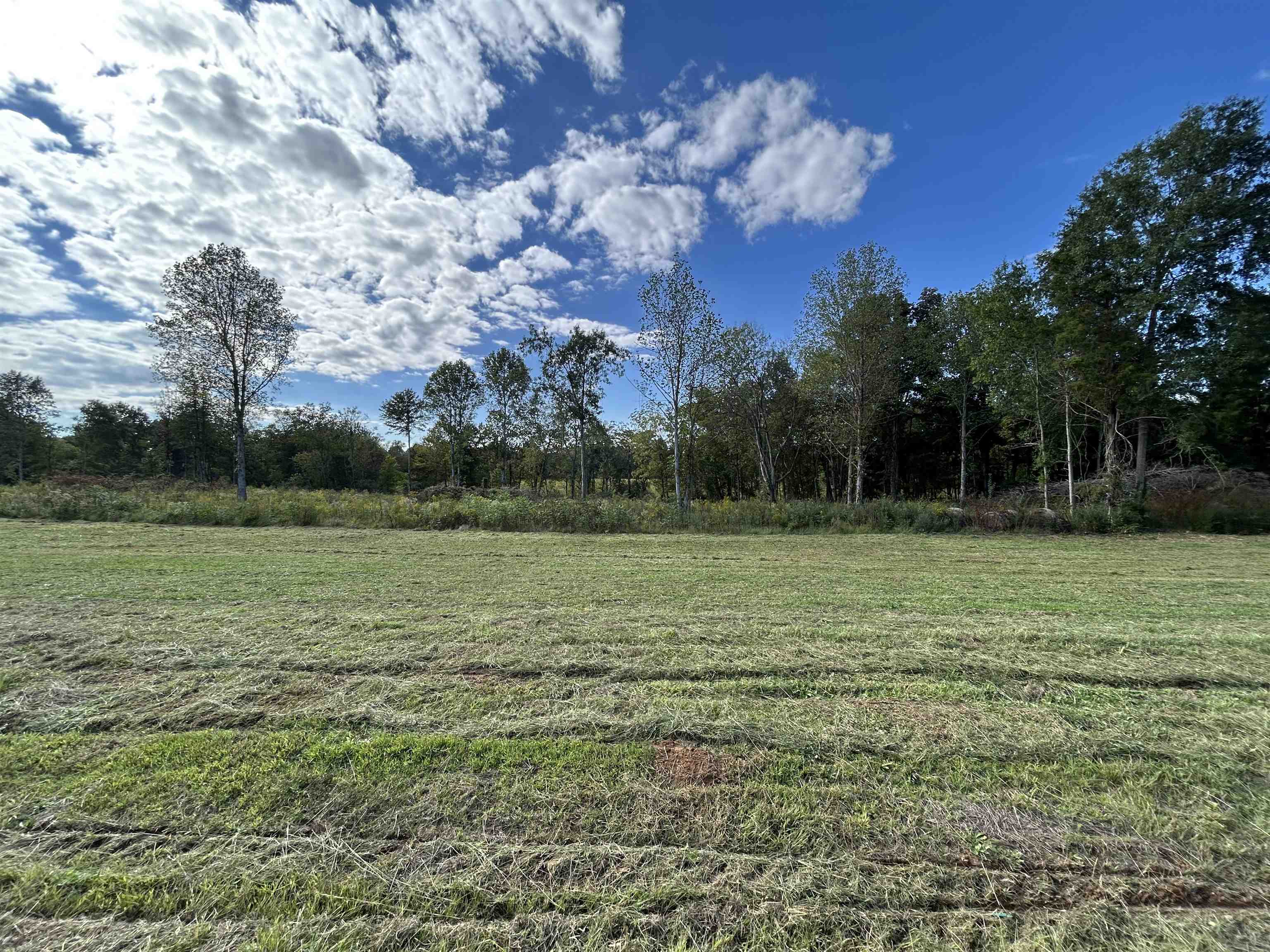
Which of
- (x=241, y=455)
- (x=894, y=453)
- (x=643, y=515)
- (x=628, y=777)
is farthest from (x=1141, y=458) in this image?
(x=241, y=455)

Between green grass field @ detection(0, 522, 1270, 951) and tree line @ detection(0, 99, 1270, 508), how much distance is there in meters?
13.9

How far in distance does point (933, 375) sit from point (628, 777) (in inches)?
1177

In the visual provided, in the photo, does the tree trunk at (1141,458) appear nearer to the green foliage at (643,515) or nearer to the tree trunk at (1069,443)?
the green foliage at (643,515)

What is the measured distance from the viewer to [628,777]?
2246 mm

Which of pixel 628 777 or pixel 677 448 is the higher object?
pixel 677 448

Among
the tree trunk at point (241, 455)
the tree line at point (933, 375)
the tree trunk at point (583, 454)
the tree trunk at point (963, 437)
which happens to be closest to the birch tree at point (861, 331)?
the tree line at point (933, 375)

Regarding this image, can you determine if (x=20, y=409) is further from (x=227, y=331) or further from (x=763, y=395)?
(x=763, y=395)

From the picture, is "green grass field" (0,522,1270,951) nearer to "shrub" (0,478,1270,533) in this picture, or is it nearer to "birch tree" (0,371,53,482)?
"shrub" (0,478,1270,533)

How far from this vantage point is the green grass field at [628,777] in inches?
61.2

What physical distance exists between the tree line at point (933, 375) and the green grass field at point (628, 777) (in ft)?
45.5

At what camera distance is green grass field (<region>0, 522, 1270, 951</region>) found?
1.55m

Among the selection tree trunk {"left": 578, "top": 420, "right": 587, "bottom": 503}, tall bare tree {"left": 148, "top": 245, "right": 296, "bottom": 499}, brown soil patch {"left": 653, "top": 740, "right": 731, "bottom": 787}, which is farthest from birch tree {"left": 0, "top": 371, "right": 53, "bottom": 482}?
brown soil patch {"left": 653, "top": 740, "right": 731, "bottom": 787}

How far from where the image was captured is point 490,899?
160 centimetres

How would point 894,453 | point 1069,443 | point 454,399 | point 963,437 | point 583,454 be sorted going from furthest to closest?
point 454,399, point 583,454, point 894,453, point 963,437, point 1069,443
